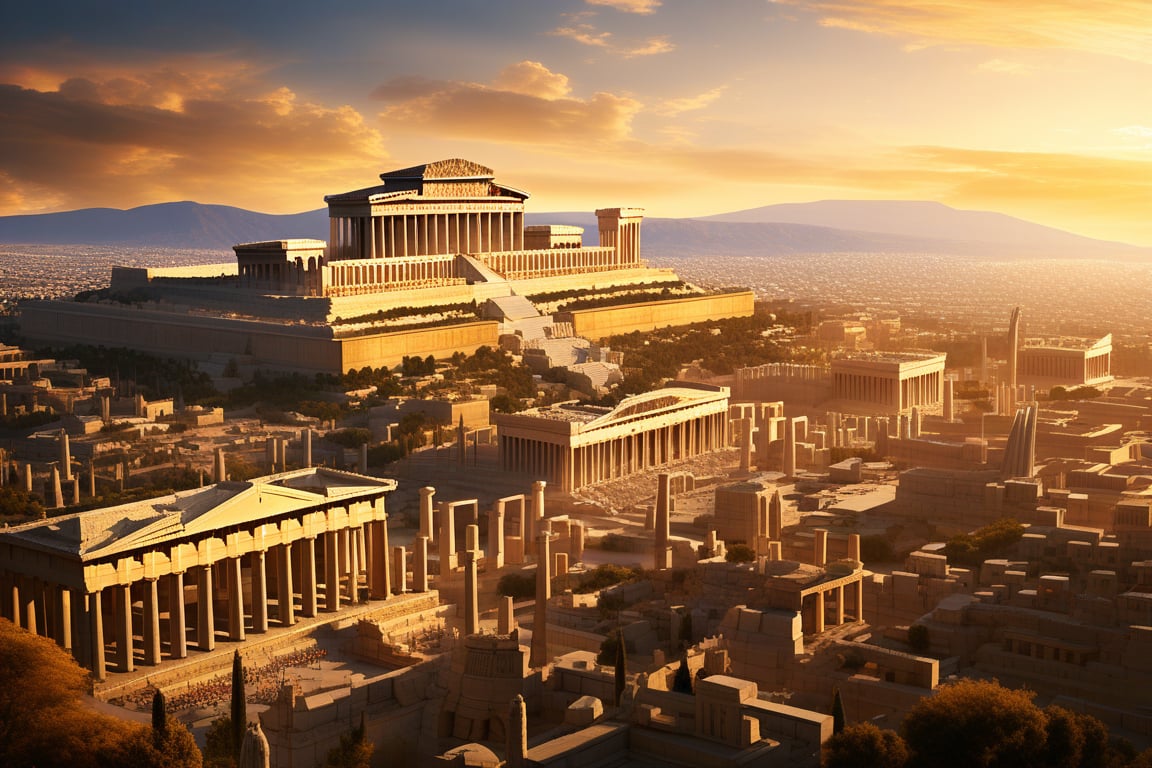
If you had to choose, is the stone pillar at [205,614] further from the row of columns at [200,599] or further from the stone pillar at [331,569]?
the stone pillar at [331,569]

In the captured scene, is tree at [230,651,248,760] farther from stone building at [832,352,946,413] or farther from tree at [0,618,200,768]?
stone building at [832,352,946,413]

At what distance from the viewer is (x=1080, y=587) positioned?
111ft

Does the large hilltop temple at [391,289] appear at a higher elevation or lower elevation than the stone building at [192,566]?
higher

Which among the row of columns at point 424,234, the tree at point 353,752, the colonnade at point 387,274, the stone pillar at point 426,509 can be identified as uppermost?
the row of columns at point 424,234

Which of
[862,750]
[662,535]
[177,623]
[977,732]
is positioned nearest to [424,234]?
[662,535]

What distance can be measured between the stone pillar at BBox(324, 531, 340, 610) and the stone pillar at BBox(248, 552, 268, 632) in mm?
2147

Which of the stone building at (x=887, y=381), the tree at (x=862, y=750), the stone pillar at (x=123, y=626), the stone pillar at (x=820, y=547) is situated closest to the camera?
the tree at (x=862, y=750)

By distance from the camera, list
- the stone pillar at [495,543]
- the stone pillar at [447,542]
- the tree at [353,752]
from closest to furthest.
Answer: the tree at [353,752]
the stone pillar at [447,542]
the stone pillar at [495,543]

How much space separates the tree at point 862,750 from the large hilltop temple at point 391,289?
1757 inches

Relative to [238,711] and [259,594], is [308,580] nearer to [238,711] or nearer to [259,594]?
[259,594]

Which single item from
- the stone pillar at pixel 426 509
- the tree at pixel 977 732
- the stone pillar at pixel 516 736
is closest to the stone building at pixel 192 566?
the stone pillar at pixel 426 509

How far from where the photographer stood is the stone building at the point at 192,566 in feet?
105

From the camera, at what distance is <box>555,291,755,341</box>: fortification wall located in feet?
265

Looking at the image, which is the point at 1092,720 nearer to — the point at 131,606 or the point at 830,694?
the point at 830,694
